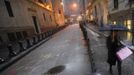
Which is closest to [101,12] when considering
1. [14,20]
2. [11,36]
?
[14,20]

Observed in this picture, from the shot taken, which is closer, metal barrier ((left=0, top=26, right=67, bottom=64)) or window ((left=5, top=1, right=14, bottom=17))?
metal barrier ((left=0, top=26, right=67, bottom=64))

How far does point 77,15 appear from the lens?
300 feet

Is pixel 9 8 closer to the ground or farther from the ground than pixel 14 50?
farther from the ground

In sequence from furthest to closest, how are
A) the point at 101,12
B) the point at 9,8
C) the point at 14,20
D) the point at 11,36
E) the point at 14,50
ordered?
the point at 101,12 → the point at 9,8 → the point at 14,20 → the point at 11,36 → the point at 14,50

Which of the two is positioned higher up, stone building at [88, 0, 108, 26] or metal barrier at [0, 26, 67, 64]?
stone building at [88, 0, 108, 26]

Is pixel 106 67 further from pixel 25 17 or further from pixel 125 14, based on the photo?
pixel 25 17

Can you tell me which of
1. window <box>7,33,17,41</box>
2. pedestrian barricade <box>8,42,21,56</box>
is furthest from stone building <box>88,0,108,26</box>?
pedestrian barricade <box>8,42,21,56</box>

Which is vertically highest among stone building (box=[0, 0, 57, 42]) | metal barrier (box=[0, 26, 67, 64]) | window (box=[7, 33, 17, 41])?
stone building (box=[0, 0, 57, 42])

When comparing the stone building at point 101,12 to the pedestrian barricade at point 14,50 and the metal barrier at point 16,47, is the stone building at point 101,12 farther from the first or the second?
the pedestrian barricade at point 14,50

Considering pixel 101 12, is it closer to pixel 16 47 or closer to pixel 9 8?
pixel 9 8

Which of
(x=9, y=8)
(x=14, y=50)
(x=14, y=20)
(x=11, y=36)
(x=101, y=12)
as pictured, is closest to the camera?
(x=14, y=50)

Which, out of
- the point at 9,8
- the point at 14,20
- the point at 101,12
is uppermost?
the point at 9,8

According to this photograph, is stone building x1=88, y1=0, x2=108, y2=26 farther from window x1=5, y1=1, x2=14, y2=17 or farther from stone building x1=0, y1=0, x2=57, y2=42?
window x1=5, y1=1, x2=14, y2=17

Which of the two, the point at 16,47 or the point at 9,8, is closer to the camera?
the point at 16,47
